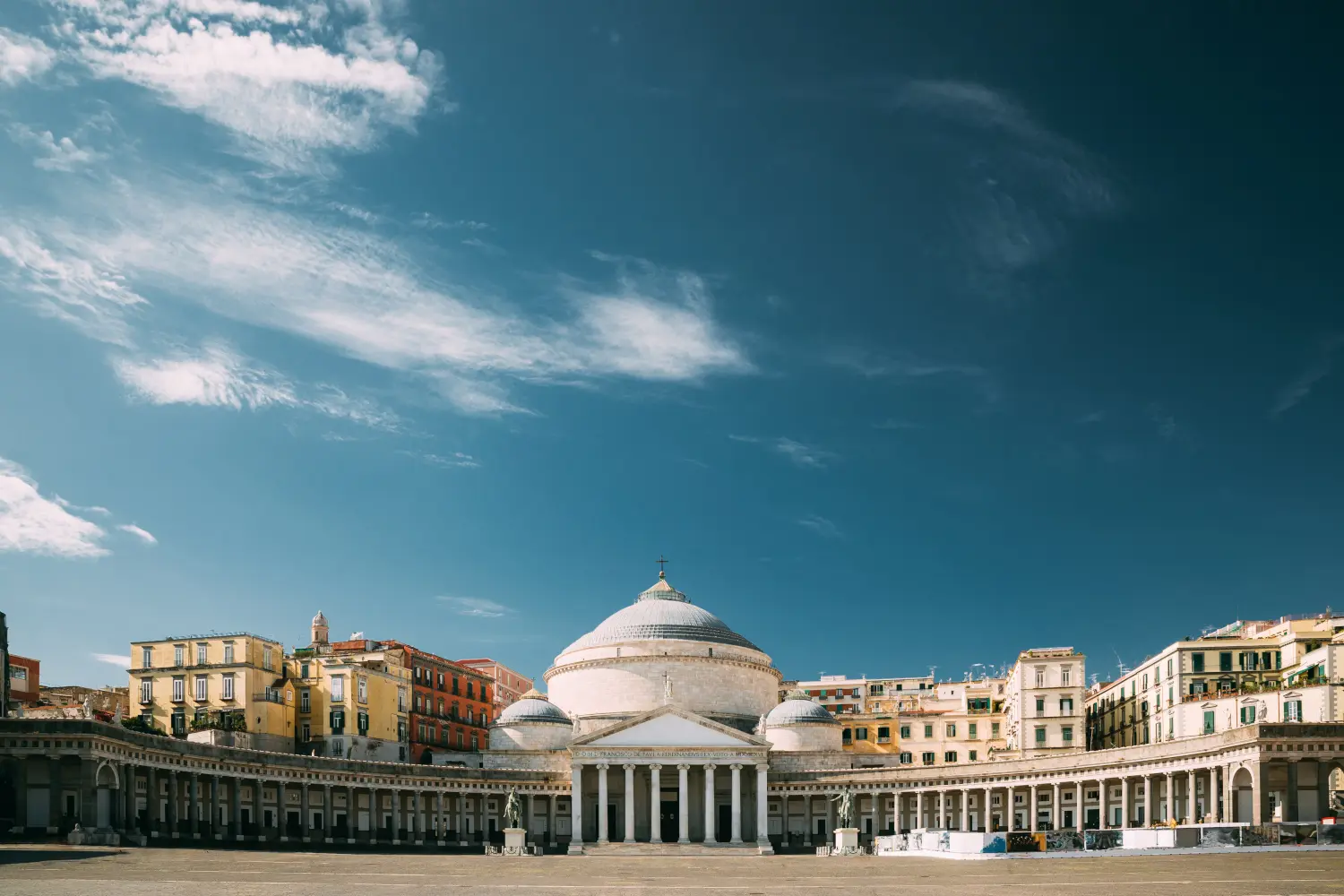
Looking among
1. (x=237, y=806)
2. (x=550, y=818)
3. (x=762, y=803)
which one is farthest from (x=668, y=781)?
(x=237, y=806)

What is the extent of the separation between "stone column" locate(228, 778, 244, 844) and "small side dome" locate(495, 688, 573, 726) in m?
28.6

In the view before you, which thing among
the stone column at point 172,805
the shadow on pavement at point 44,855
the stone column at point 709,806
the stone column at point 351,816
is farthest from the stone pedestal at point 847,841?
the shadow on pavement at point 44,855

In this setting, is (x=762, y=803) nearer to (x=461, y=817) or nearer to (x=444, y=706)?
(x=461, y=817)

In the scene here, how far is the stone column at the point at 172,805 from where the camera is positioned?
77875 millimetres

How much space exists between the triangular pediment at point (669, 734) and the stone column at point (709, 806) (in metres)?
2.31

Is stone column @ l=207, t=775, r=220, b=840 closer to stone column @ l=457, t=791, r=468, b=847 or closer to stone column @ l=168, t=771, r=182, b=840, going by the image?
stone column @ l=168, t=771, r=182, b=840

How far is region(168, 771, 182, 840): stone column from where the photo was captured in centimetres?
7788

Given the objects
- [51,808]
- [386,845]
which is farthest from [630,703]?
[51,808]

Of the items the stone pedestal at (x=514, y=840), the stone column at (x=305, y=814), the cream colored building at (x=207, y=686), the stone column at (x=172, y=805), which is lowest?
the stone pedestal at (x=514, y=840)

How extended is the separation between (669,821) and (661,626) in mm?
19895

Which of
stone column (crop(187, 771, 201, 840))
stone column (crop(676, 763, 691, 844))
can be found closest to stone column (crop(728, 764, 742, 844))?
stone column (crop(676, 763, 691, 844))

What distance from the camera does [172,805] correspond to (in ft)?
259

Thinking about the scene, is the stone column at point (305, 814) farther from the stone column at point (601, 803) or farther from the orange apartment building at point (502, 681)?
the orange apartment building at point (502, 681)

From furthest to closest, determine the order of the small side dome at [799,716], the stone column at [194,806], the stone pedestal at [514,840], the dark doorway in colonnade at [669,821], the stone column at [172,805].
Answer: the small side dome at [799,716], the dark doorway in colonnade at [669,821], the stone pedestal at [514,840], the stone column at [194,806], the stone column at [172,805]
